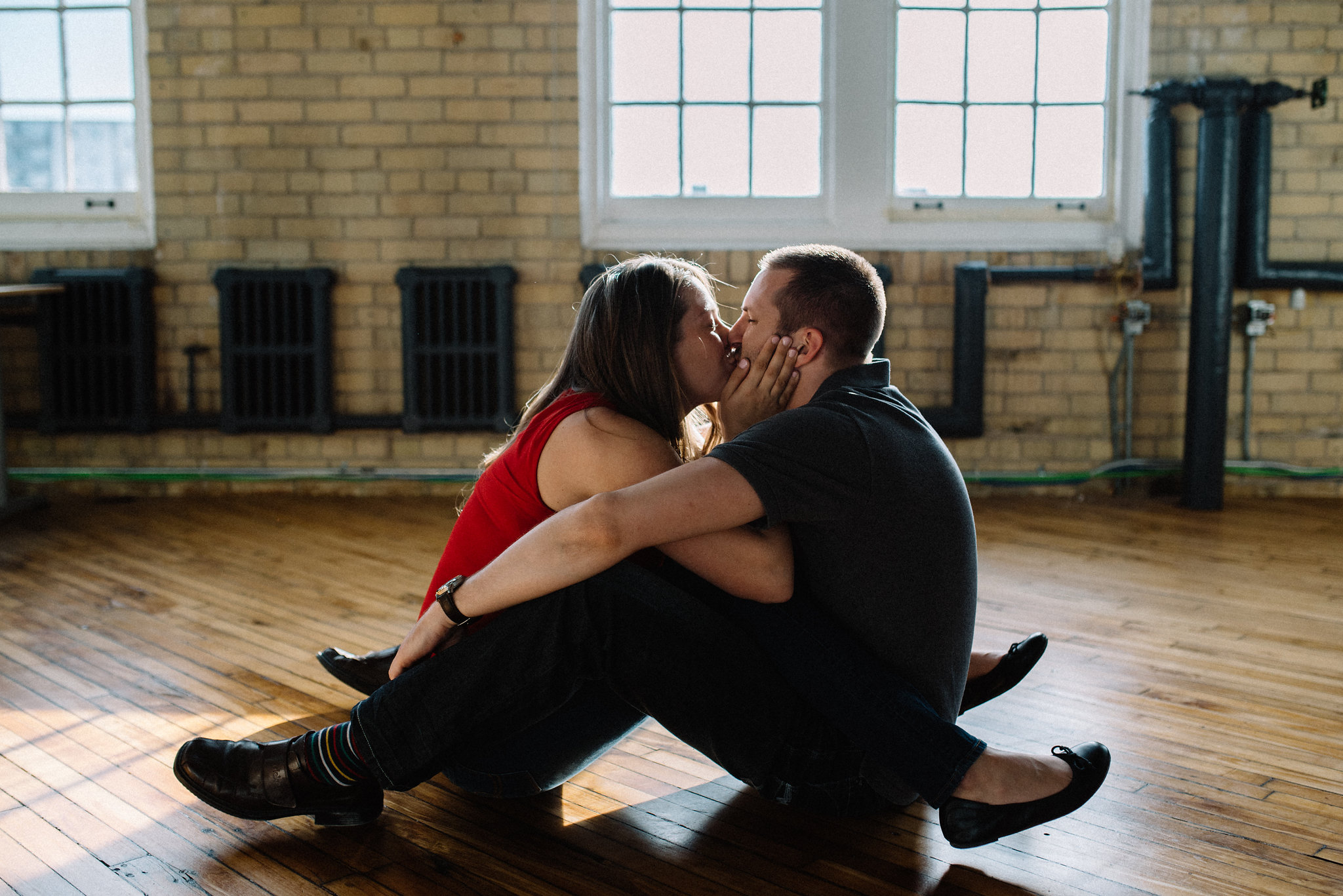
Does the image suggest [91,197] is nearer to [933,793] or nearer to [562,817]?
[562,817]

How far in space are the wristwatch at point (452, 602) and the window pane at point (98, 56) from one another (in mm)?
4475

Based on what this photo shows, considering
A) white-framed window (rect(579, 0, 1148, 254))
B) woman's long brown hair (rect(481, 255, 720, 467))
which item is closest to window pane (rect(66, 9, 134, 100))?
white-framed window (rect(579, 0, 1148, 254))

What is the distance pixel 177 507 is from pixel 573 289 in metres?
1.98

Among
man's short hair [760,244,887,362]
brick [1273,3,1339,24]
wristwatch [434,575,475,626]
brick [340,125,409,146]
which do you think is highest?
brick [1273,3,1339,24]

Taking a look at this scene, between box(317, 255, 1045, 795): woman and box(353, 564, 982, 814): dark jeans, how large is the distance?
0.08 metres

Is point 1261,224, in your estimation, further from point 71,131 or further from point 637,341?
point 71,131

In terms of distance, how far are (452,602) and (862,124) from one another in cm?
391

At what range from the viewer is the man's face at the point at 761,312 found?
162 centimetres

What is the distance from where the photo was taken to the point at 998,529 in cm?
421

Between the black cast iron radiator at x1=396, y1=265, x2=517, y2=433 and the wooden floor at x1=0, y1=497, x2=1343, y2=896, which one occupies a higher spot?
the black cast iron radiator at x1=396, y1=265, x2=517, y2=433

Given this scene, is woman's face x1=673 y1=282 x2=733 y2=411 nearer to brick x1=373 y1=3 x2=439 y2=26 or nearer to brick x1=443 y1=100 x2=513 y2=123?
brick x1=443 y1=100 x2=513 y2=123

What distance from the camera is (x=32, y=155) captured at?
504 cm

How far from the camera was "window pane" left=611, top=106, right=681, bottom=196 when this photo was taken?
16.3 ft

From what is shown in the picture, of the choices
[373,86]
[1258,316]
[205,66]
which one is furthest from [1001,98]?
[205,66]
